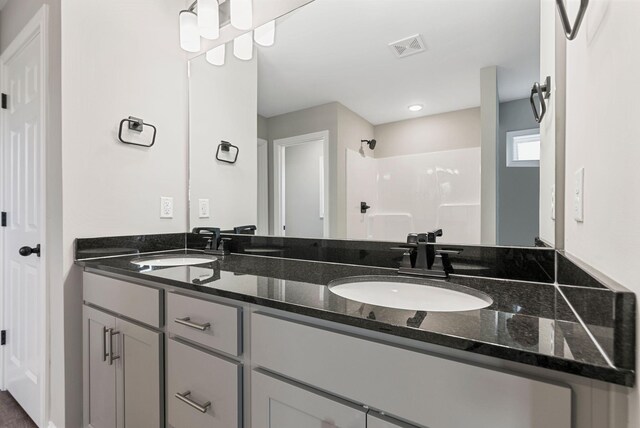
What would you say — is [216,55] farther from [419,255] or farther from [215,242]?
[419,255]

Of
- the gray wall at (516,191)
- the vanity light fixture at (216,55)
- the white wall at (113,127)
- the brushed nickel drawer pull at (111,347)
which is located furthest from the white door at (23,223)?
the gray wall at (516,191)

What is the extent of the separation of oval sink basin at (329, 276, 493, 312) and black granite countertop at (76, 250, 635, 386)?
1.8 inches

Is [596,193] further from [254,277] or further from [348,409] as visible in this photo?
[254,277]

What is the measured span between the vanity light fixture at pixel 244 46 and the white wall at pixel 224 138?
0.11ft

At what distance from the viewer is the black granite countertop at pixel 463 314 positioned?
47 centimetres


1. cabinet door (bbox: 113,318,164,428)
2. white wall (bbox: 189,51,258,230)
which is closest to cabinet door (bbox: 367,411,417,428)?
cabinet door (bbox: 113,318,164,428)

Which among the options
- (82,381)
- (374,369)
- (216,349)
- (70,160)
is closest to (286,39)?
(70,160)

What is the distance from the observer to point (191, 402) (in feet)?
3.16

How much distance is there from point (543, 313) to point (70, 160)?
1.86m

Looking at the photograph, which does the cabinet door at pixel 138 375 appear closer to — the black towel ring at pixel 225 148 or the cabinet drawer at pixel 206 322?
the cabinet drawer at pixel 206 322

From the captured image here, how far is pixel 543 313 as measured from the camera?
0.65m

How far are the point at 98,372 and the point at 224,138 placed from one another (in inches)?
53.2

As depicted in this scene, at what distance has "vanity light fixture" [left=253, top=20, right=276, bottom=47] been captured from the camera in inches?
63.1

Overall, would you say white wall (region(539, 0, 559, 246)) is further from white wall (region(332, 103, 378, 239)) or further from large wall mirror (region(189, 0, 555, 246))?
white wall (region(332, 103, 378, 239))
